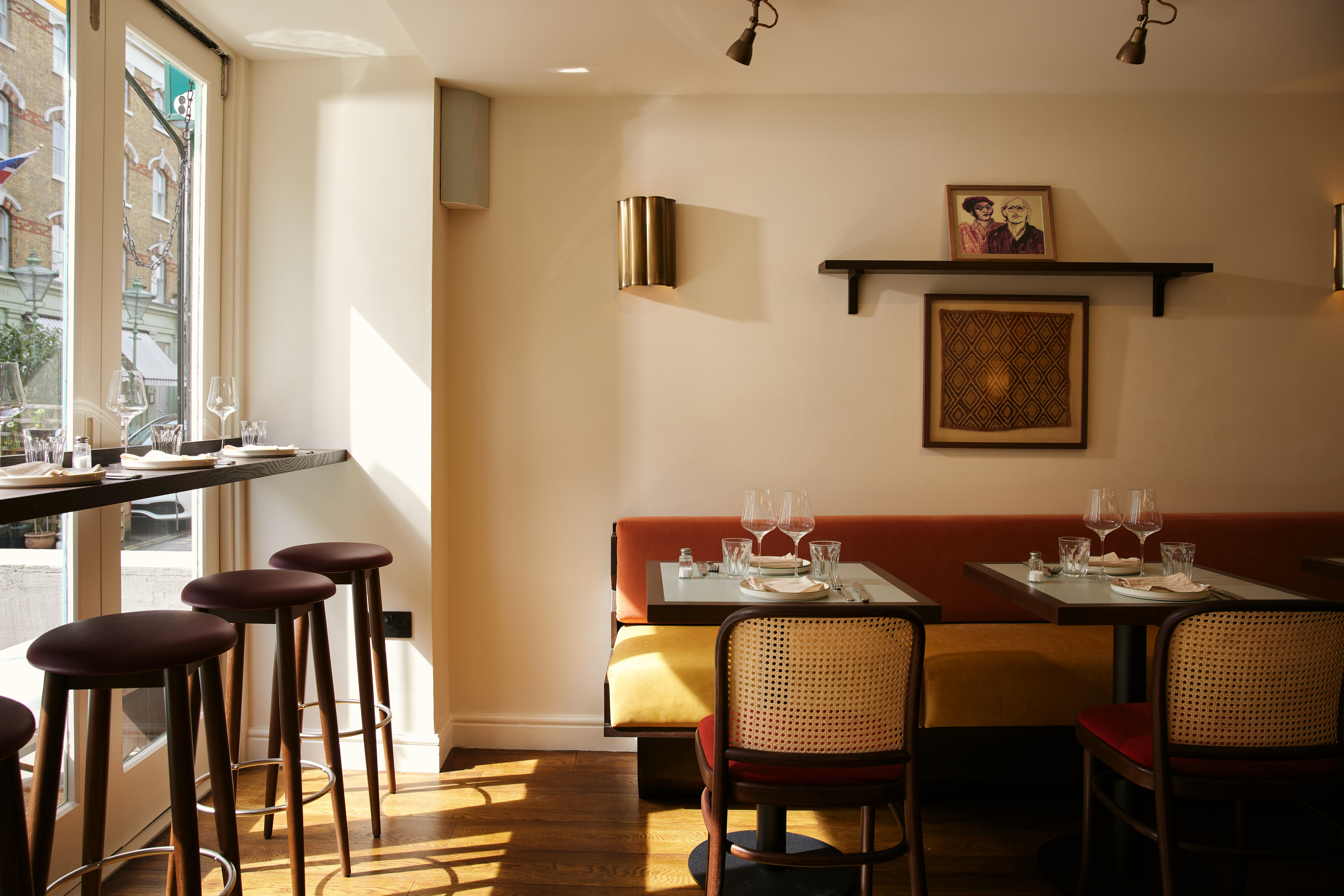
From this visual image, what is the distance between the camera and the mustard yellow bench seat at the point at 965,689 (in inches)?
102

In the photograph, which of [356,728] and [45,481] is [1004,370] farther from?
[45,481]

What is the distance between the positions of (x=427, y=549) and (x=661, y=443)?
0.94 metres

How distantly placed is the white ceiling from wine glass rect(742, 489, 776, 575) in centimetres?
148

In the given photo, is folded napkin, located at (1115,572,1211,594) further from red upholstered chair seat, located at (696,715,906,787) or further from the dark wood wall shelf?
the dark wood wall shelf

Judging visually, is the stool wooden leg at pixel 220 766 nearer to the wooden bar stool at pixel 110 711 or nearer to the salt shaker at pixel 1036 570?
the wooden bar stool at pixel 110 711

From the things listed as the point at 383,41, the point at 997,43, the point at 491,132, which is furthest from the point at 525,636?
the point at 997,43

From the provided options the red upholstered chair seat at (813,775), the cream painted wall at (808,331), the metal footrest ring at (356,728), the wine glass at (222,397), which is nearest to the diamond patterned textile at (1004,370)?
the cream painted wall at (808,331)

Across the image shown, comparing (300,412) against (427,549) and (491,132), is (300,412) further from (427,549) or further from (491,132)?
(491,132)

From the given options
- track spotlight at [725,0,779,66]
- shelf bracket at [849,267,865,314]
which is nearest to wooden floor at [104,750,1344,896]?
shelf bracket at [849,267,865,314]

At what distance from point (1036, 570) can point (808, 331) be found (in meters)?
1.24

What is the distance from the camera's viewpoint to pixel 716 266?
3.20m

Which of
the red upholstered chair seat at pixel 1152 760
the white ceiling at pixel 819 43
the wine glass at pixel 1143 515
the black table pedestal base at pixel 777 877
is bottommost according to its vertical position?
the black table pedestal base at pixel 777 877

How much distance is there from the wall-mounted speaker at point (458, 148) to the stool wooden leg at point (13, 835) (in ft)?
7.69

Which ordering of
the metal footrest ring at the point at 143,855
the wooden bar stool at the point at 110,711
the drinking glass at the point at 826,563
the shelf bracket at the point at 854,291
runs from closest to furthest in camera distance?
the wooden bar stool at the point at 110,711 < the metal footrest ring at the point at 143,855 < the drinking glass at the point at 826,563 < the shelf bracket at the point at 854,291
